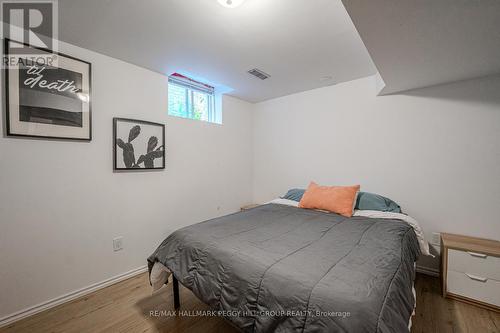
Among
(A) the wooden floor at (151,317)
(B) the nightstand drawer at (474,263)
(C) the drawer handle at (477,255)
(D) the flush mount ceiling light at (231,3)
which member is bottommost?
(A) the wooden floor at (151,317)


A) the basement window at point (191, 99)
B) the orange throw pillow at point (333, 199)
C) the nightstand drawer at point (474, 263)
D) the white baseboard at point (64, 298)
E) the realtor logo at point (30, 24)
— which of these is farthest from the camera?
the basement window at point (191, 99)

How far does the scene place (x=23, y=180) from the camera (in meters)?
1.66

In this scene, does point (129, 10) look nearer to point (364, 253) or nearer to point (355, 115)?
point (364, 253)

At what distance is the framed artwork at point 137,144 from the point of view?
2158 millimetres

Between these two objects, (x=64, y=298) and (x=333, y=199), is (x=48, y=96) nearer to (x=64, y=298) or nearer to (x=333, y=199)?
(x=64, y=298)

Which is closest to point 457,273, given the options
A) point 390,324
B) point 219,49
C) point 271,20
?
point 390,324

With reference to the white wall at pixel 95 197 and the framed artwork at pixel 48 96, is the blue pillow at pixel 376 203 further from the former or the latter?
the framed artwork at pixel 48 96

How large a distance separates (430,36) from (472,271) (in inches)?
75.7

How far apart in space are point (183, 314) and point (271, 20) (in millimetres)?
2412

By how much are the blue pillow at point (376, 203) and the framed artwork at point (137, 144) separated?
7.85 feet

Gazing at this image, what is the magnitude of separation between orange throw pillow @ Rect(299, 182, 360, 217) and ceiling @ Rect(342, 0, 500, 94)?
1241 mm

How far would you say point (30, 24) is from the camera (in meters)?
1.61

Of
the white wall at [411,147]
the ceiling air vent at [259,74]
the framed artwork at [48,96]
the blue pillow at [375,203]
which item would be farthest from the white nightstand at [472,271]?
the framed artwork at [48,96]

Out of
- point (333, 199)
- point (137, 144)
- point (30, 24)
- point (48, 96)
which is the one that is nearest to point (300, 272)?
point (333, 199)
